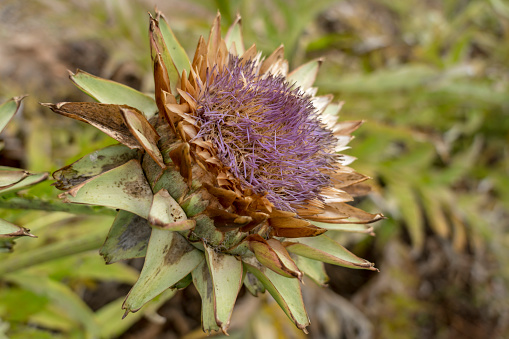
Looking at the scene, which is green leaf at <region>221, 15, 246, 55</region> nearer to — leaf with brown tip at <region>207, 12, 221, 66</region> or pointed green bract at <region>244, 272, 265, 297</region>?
leaf with brown tip at <region>207, 12, 221, 66</region>

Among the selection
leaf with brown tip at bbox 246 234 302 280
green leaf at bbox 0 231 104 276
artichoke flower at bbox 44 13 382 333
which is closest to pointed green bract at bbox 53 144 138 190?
artichoke flower at bbox 44 13 382 333

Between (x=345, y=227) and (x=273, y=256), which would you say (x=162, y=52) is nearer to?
(x=273, y=256)

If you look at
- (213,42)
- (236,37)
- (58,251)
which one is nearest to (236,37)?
(236,37)

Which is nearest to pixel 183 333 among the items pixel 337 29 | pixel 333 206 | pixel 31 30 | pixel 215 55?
pixel 333 206

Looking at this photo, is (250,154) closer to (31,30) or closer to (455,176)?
(455,176)

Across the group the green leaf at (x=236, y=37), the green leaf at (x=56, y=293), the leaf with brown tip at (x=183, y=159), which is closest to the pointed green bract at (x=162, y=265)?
the leaf with brown tip at (x=183, y=159)

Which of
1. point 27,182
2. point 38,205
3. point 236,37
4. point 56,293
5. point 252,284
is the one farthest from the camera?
point 56,293
